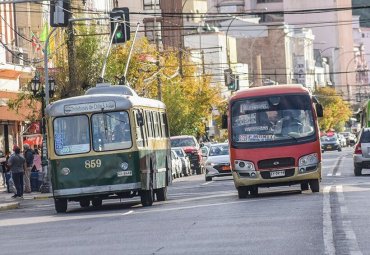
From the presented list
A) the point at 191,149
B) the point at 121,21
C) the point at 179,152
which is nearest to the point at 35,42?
the point at 191,149

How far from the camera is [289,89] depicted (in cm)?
3738

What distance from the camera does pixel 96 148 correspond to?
35312mm

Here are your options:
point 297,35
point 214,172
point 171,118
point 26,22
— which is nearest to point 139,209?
point 214,172

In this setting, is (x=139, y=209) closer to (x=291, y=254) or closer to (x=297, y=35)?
(x=291, y=254)

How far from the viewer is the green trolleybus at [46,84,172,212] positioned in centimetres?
3519

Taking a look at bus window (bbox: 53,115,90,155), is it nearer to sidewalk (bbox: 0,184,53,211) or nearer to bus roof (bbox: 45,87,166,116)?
bus roof (bbox: 45,87,166,116)

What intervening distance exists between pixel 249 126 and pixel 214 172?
20.8 meters

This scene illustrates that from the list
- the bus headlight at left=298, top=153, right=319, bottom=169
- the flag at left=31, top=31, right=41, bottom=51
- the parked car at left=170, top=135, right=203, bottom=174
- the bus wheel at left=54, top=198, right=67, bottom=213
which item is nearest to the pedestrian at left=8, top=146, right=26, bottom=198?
the bus wheel at left=54, top=198, right=67, bottom=213

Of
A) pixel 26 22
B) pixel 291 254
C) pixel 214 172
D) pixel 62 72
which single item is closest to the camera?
pixel 291 254

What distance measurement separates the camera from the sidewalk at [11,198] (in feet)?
137

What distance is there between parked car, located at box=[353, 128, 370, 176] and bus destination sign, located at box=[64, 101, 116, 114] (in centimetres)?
1865

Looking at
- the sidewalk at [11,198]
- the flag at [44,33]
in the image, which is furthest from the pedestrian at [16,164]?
the flag at [44,33]

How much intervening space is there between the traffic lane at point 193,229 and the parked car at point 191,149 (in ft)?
124

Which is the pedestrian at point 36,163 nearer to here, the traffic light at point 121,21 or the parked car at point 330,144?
the traffic light at point 121,21
